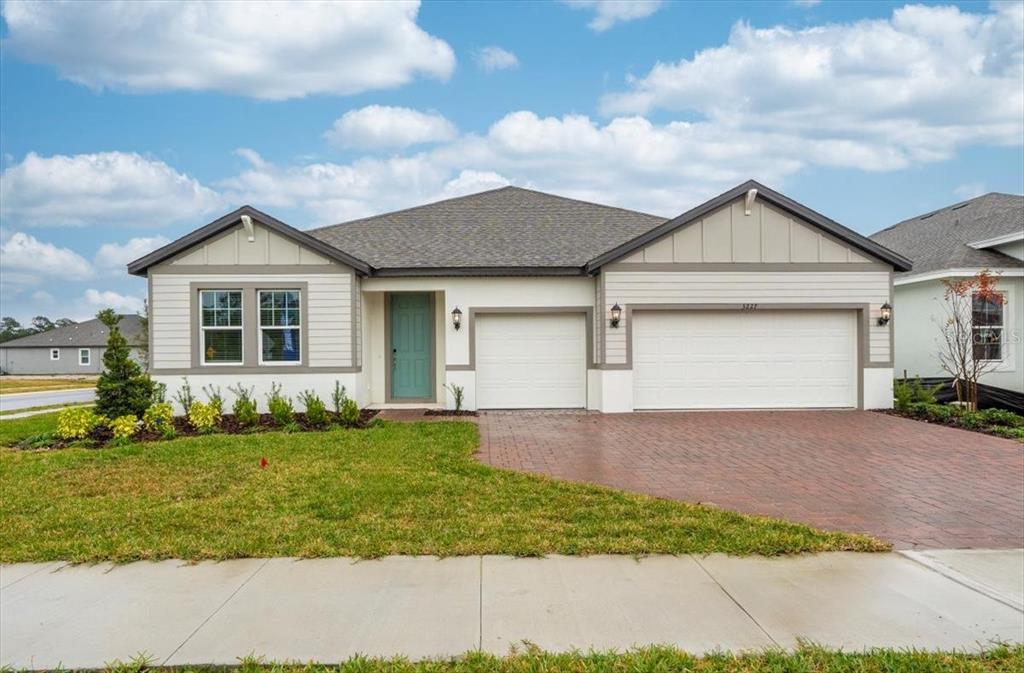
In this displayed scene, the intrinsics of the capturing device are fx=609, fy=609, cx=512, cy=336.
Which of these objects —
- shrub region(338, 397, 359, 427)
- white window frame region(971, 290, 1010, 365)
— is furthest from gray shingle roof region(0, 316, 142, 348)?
white window frame region(971, 290, 1010, 365)

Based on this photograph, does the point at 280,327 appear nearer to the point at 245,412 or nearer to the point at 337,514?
the point at 245,412

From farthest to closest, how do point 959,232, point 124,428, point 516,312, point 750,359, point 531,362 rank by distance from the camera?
point 959,232 → point 531,362 → point 516,312 → point 750,359 → point 124,428

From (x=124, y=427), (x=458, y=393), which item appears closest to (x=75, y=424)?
(x=124, y=427)

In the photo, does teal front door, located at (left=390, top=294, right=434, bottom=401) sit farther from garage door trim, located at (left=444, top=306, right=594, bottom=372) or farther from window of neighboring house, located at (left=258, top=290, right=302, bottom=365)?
window of neighboring house, located at (left=258, top=290, right=302, bottom=365)

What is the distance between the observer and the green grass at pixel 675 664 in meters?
3.01

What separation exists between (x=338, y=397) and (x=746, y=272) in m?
8.99

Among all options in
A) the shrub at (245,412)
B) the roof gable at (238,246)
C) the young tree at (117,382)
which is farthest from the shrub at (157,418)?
the roof gable at (238,246)

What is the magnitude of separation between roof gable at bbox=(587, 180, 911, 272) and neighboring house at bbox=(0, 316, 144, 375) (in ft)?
182

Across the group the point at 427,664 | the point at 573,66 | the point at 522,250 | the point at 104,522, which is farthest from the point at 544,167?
the point at 427,664

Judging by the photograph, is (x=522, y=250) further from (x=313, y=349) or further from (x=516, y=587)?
(x=516, y=587)

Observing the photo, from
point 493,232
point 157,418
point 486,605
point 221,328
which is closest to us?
point 486,605

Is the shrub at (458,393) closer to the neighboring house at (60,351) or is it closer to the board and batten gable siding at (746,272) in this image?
the board and batten gable siding at (746,272)

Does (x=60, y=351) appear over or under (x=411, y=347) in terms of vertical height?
under

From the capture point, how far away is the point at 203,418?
36.0 ft
